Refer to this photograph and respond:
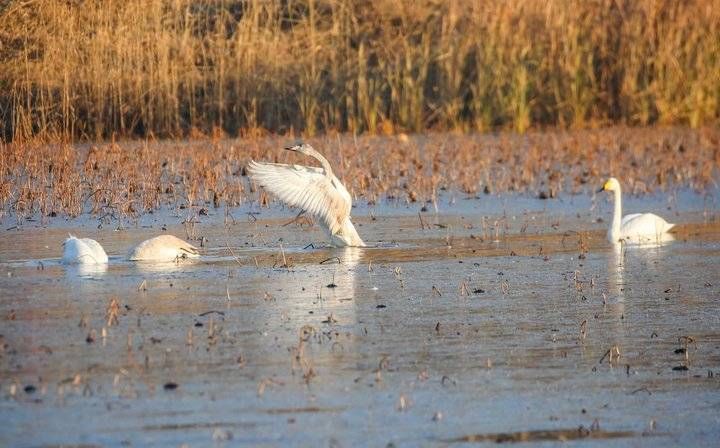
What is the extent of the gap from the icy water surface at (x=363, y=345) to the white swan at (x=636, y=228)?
387 mm

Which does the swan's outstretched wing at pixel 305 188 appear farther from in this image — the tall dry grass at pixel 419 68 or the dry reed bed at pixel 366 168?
the tall dry grass at pixel 419 68

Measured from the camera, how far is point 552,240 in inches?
424

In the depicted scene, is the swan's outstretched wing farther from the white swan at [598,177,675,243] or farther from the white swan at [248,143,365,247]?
the white swan at [598,177,675,243]

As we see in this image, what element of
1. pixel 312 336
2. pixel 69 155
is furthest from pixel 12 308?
pixel 69 155

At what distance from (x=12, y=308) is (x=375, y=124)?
11.0m

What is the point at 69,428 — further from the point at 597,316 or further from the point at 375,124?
the point at 375,124

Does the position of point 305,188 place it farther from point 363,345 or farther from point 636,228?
point 363,345

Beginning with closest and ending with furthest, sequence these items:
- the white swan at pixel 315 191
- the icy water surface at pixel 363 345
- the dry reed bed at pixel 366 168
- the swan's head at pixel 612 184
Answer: the icy water surface at pixel 363 345, the white swan at pixel 315 191, the swan's head at pixel 612 184, the dry reed bed at pixel 366 168

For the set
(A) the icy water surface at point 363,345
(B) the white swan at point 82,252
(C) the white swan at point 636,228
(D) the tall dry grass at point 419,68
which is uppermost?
(D) the tall dry grass at point 419,68

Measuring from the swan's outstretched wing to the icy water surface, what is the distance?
0.34 meters

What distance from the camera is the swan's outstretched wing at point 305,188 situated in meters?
10.4

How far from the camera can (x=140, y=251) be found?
30.2ft

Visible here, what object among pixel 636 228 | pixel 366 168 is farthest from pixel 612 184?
pixel 366 168

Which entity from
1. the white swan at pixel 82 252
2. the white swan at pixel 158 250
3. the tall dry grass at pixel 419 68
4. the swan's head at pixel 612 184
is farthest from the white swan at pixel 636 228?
the tall dry grass at pixel 419 68
